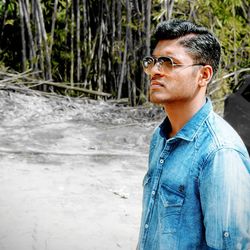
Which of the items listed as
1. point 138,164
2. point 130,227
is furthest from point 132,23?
point 130,227

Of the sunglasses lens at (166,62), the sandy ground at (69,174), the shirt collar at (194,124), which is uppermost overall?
the sunglasses lens at (166,62)

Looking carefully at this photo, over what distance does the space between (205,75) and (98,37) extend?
6102mm

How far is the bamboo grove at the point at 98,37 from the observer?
7012mm

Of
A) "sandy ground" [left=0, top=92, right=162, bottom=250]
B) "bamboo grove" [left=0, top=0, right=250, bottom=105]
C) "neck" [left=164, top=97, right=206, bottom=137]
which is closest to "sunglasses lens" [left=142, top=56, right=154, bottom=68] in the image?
"neck" [left=164, top=97, right=206, bottom=137]

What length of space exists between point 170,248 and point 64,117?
528 centimetres

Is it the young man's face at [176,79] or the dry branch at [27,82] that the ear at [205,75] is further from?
the dry branch at [27,82]

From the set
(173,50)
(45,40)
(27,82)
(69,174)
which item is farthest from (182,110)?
(45,40)

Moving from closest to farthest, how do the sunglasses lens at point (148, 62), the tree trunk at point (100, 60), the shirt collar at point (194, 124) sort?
the shirt collar at point (194, 124)
the sunglasses lens at point (148, 62)
the tree trunk at point (100, 60)

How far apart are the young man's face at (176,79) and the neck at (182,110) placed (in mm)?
13

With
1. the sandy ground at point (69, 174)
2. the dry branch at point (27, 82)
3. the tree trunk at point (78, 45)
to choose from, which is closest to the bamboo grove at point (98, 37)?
the tree trunk at point (78, 45)

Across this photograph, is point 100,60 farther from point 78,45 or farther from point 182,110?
point 182,110

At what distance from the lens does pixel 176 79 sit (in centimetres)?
146

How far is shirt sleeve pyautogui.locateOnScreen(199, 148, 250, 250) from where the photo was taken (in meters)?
1.29

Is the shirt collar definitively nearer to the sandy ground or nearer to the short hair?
the short hair
